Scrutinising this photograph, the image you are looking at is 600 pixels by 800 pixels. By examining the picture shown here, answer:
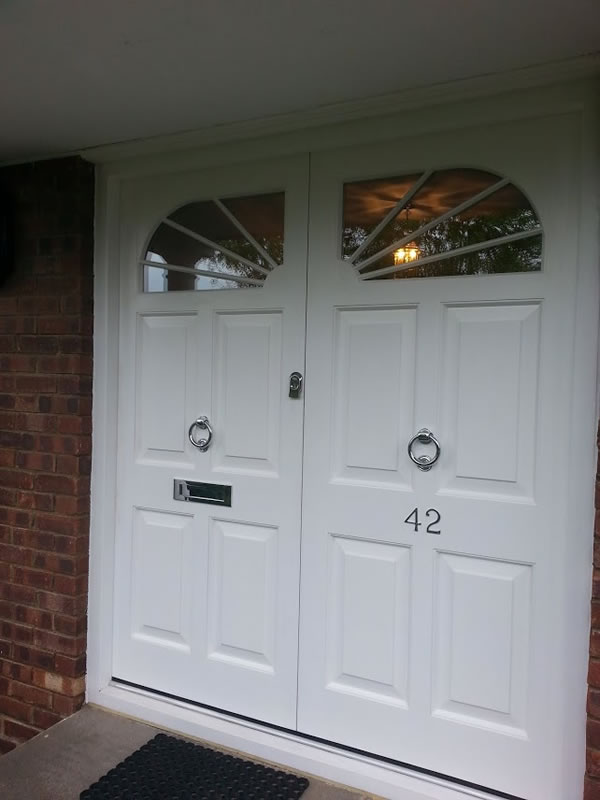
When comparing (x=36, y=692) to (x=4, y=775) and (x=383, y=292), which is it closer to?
(x=4, y=775)

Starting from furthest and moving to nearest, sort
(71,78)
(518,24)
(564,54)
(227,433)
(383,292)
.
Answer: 1. (227,433)
2. (383,292)
3. (71,78)
4. (564,54)
5. (518,24)

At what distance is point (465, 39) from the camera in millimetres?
1792

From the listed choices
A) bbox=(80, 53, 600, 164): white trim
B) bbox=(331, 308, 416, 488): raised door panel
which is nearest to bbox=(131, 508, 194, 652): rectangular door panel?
bbox=(331, 308, 416, 488): raised door panel

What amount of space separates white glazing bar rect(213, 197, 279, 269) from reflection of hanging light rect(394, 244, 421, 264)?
0.47 m

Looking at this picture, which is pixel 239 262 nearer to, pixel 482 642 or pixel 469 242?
pixel 469 242

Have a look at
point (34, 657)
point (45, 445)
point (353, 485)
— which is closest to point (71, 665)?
point (34, 657)

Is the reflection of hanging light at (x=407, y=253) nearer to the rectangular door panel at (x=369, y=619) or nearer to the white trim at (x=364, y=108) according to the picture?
the white trim at (x=364, y=108)

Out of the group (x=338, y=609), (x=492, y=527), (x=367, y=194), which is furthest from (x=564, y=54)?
(x=338, y=609)

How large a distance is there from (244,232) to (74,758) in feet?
6.88

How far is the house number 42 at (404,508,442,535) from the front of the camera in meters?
2.26

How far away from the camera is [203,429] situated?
8.77 feet

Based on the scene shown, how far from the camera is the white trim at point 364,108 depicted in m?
1.97

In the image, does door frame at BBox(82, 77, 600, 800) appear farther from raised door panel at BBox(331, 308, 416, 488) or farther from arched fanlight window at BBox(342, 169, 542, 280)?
raised door panel at BBox(331, 308, 416, 488)

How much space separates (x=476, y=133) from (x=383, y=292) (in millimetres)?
597
